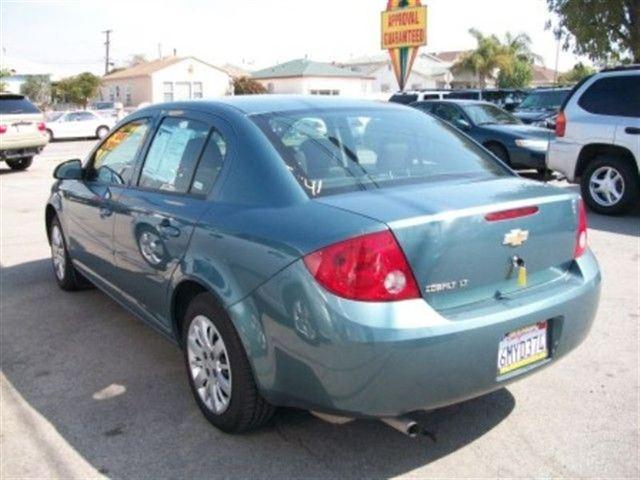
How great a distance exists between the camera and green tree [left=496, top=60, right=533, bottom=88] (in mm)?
53969

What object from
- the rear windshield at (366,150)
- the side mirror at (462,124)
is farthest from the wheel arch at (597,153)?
the rear windshield at (366,150)

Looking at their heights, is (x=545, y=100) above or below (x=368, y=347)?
above

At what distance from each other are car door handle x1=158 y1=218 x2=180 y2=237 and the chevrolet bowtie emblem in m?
1.62

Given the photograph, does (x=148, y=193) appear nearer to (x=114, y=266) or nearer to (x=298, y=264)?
(x=114, y=266)

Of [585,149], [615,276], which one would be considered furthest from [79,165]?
[585,149]

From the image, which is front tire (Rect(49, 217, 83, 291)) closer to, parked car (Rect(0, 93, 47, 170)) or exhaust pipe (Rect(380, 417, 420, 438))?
exhaust pipe (Rect(380, 417, 420, 438))

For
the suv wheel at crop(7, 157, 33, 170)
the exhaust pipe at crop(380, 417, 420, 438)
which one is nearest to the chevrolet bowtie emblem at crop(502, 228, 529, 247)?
the exhaust pipe at crop(380, 417, 420, 438)

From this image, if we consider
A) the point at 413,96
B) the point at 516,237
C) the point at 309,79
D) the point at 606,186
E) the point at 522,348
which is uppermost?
the point at 309,79

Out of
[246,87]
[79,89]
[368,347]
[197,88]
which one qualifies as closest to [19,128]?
[368,347]

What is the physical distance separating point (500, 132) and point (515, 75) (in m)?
44.9

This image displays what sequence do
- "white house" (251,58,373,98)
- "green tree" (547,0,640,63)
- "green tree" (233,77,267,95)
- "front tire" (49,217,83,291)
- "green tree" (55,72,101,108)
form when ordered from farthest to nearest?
1. "white house" (251,58,373,98)
2. "green tree" (55,72,101,108)
3. "green tree" (233,77,267,95)
4. "green tree" (547,0,640,63)
5. "front tire" (49,217,83,291)

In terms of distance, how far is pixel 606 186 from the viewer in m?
9.04

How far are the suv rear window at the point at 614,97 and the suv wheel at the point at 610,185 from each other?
605 mm

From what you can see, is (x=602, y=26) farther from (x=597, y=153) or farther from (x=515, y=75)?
(x=515, y=75)
